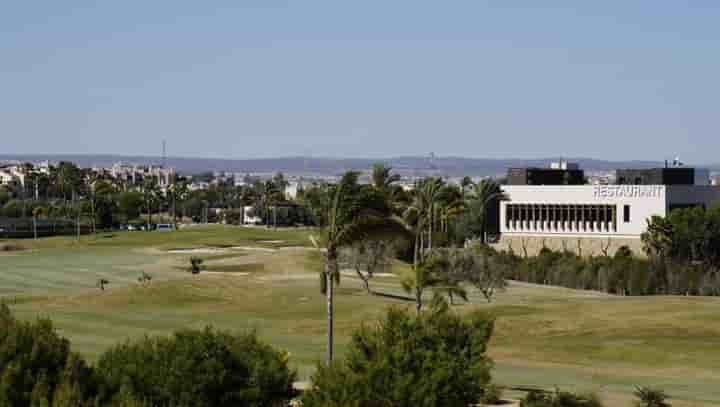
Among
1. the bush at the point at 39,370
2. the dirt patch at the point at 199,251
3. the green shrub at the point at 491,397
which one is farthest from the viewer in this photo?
the dirt patch at the point at 199,251

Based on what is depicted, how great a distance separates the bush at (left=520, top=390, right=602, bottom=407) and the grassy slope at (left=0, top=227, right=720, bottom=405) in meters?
3.25

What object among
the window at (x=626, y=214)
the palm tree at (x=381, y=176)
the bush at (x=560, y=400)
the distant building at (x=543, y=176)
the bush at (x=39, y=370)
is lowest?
the bush at (x=560, y=400)

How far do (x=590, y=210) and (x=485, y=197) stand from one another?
34.3 ft

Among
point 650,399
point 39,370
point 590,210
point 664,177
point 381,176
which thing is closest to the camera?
point 39,370

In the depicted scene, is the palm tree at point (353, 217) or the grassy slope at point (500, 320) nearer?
the palm tree at point (353, 217)

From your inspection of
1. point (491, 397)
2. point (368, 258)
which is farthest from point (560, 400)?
point (368, 258)

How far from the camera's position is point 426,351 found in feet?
112

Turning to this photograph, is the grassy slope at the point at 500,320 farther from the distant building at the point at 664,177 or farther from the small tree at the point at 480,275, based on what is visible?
the distant building at the point at 664,177

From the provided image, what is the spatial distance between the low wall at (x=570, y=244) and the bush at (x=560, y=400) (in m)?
92.5

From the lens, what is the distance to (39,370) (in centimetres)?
3006

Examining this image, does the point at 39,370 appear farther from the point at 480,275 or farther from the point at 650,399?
the point at 480,275

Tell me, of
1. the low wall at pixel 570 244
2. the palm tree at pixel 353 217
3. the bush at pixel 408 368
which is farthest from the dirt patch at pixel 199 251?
the bush at pixel 408 368

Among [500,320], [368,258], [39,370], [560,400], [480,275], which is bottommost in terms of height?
[500,320]

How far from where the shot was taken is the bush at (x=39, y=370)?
2869 cm
